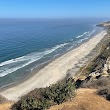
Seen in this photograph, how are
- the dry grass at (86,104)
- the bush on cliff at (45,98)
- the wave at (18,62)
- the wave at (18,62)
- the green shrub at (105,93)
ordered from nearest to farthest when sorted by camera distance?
the dry grass at (86,104), the bush on cliff at (45,98), the green shrub at (105,93), the wave at (18,62), the wave at (18,62)

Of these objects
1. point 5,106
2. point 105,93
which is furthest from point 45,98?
point 105,93

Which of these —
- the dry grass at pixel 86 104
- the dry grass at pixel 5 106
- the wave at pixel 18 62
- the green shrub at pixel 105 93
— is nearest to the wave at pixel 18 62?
the wave at pixel 18 62

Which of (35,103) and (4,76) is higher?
(35,103)

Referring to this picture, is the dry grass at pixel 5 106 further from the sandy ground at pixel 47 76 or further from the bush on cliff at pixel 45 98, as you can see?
the sandy ground at pixel 47 76

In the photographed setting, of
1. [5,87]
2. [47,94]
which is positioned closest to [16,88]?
[5,87]

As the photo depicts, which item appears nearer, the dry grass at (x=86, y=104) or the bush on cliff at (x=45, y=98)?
the dry grass at (x=86, y=104)

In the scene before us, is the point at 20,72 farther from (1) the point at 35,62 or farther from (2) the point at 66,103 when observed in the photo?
(2) the point at 66,103

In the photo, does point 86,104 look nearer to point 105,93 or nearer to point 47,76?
point 105,93

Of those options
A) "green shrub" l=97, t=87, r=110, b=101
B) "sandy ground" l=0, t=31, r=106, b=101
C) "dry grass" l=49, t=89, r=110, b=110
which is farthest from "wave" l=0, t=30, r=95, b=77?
"dry grass" l=49, t=89, r=110, b=110
